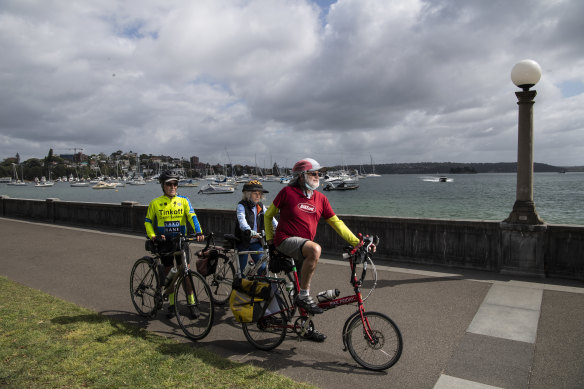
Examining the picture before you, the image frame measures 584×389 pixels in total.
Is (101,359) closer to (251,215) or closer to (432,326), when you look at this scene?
(251,215)

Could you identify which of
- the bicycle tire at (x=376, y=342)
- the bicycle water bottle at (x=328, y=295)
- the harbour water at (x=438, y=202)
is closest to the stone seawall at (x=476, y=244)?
the bicycle tire at (x=376, y=342)

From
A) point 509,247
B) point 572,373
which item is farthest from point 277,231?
point 509,247

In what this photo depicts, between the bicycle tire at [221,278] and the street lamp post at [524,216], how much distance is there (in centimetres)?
510

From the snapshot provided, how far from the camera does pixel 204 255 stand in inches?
216

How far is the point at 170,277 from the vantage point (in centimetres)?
527

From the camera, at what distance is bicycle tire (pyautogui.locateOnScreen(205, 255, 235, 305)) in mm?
6078

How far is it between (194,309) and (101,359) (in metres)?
1.28

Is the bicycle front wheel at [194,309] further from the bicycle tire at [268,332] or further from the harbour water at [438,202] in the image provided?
the harbour water at [438,202]

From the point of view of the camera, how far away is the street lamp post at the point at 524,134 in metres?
7.62

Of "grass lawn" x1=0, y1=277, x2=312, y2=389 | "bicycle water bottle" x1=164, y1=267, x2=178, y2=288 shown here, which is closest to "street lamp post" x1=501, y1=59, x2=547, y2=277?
"grass lawn" x1=0, y1=277, x2=312, y2=389

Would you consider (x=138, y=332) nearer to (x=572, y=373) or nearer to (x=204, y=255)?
(x=204, y=255)

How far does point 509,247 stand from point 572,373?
4087mm

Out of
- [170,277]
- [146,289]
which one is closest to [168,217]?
[170,277]

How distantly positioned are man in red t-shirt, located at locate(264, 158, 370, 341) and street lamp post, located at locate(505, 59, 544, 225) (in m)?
4.97
